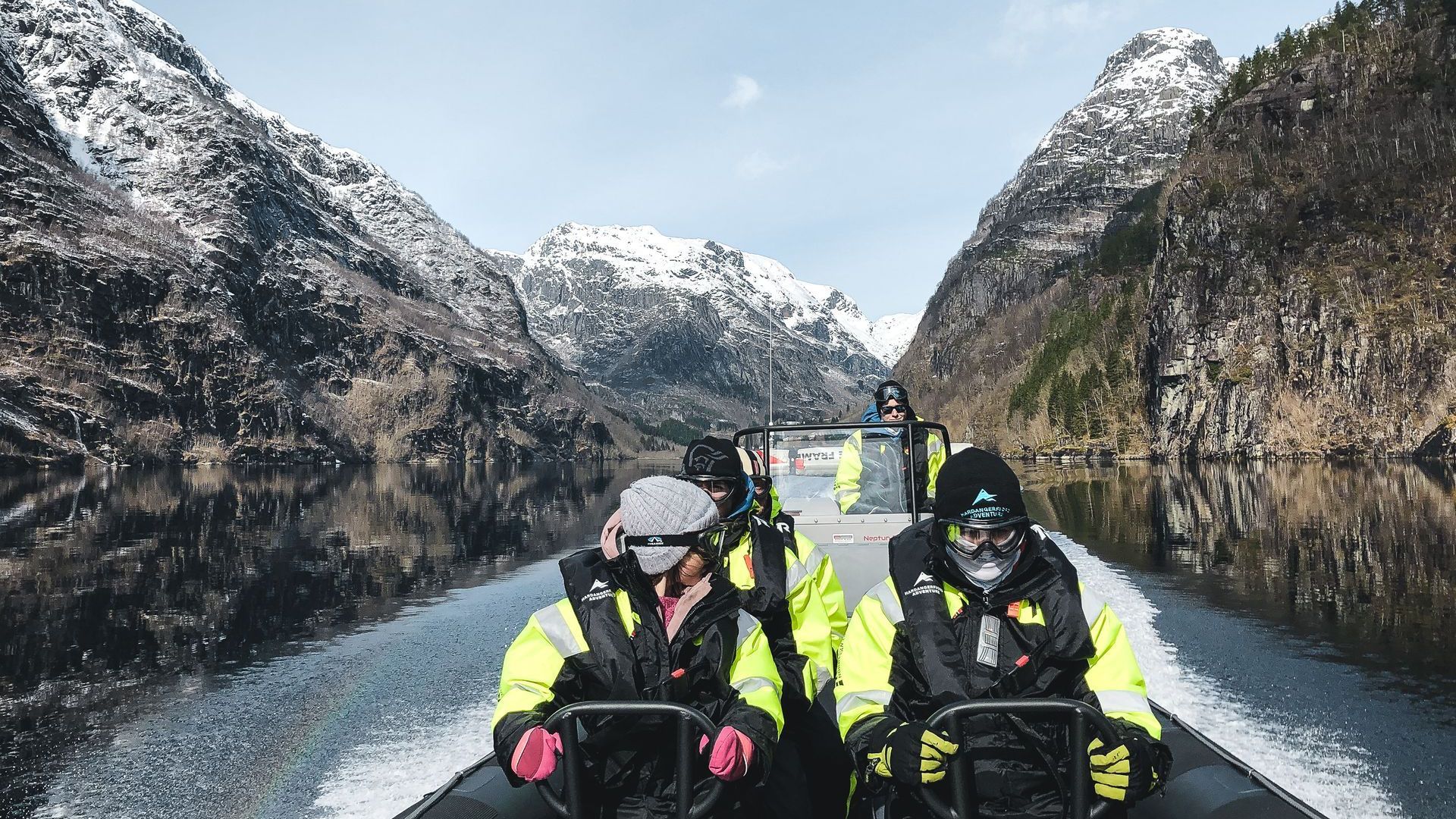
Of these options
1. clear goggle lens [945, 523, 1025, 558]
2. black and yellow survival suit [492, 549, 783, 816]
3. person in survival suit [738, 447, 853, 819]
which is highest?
clear goggle lens [945, 523, 1025, 558]

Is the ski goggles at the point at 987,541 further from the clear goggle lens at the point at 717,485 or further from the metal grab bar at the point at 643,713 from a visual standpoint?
the clear goggle lens at the point at 717,485

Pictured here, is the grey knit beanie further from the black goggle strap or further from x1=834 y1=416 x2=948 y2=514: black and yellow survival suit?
x1=834 y1=416 x2=948 y2=514: black and yellow survival suit

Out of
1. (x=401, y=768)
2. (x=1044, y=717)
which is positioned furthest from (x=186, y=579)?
(x=1044, y=717)

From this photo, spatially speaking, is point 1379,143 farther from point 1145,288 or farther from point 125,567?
point 125,567

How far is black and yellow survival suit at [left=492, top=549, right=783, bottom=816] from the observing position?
12.0 ft

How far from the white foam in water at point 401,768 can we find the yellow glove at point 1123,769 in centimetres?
563

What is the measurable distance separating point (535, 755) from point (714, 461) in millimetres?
2845

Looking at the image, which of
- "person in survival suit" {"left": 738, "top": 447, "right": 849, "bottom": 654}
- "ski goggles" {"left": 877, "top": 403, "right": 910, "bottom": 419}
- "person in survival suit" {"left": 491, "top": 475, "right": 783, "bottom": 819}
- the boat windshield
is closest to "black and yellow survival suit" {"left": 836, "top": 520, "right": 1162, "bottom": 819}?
"person in survival suit" {"left": 491, "top": 475, "right": 783, "bottom": 819}

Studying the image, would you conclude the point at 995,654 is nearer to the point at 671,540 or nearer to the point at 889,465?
the point at 671,540

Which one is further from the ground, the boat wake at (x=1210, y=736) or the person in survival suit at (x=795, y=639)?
the person in survival suit at (x=795, y=639)

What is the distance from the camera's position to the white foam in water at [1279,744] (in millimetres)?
6754

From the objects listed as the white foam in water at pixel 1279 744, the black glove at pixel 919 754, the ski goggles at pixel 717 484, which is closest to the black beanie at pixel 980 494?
the black glove at pixel 919 754

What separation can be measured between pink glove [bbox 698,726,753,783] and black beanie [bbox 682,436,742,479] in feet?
8.51

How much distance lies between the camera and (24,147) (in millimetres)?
149500
